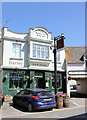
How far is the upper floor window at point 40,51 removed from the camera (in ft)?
60.4

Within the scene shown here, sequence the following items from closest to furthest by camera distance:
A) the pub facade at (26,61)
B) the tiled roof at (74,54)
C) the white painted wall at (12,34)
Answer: the pub facade at (26,61) → the white painted wall at (12,34) → the tiled roof at (74,54)

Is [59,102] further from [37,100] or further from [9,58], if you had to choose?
[9,58]

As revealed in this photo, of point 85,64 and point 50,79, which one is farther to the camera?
point 85,64

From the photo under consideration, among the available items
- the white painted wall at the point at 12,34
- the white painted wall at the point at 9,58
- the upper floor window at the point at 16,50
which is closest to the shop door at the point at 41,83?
the white painted wall at the point at 9,58

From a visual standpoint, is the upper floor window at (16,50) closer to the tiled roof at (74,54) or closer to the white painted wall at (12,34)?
the white painted wall at (12,34)

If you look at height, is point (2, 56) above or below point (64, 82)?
above

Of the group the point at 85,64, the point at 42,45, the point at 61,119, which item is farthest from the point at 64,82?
the point at 61,119

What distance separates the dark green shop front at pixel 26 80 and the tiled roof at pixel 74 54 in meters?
2.78

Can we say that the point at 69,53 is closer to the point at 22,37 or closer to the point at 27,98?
the point at 22,37

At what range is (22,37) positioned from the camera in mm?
18203

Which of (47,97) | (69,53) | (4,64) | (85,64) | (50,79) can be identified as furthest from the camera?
(69,53)

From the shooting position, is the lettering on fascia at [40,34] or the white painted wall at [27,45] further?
the lettering on fascia at [40,34]

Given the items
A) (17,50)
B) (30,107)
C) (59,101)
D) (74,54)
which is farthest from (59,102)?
(74,54)

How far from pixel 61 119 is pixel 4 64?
10.5m
